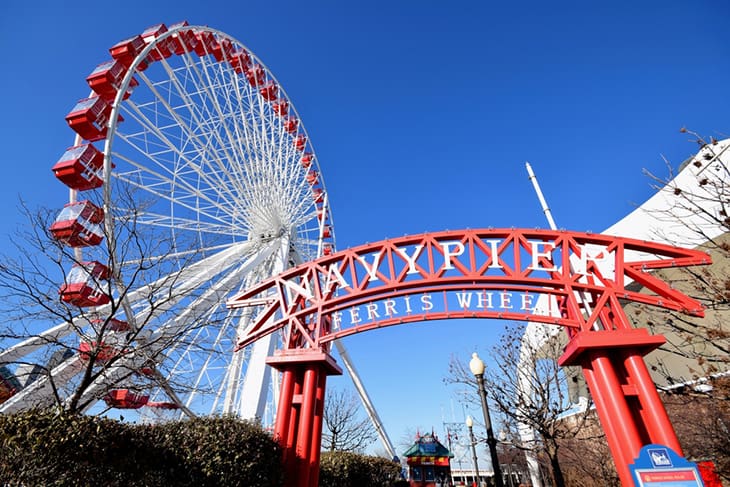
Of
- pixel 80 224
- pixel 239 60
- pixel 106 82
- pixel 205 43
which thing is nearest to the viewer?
pixel 80 224

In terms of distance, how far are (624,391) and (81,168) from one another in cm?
1692

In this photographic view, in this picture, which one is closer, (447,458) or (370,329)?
(370,329)

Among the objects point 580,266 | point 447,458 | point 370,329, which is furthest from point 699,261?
point 447,458

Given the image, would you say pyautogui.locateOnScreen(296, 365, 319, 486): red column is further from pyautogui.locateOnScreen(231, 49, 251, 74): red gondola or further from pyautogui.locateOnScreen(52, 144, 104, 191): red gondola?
pyautogui.locateOnScreen(231, 49, 251, 74): red gondola

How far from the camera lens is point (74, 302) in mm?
11430

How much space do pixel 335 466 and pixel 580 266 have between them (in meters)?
9.45

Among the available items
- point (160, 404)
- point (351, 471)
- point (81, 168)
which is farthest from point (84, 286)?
point (351, 471)

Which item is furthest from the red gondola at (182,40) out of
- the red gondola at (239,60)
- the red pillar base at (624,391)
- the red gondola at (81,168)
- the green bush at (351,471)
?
the red pillar base at (624,391)

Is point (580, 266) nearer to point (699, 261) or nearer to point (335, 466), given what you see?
point (699, 261)

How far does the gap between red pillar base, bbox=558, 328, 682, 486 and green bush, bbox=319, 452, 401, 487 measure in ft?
26.7

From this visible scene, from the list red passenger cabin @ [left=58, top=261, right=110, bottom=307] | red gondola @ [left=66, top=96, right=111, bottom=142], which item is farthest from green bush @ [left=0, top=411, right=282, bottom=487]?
red gondola @ [left=66, top=96, right=111, bottom=142]

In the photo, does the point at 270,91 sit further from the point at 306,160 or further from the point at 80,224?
the point at 80,224

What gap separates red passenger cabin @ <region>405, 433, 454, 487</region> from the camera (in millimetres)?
27531

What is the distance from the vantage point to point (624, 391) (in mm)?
7801
